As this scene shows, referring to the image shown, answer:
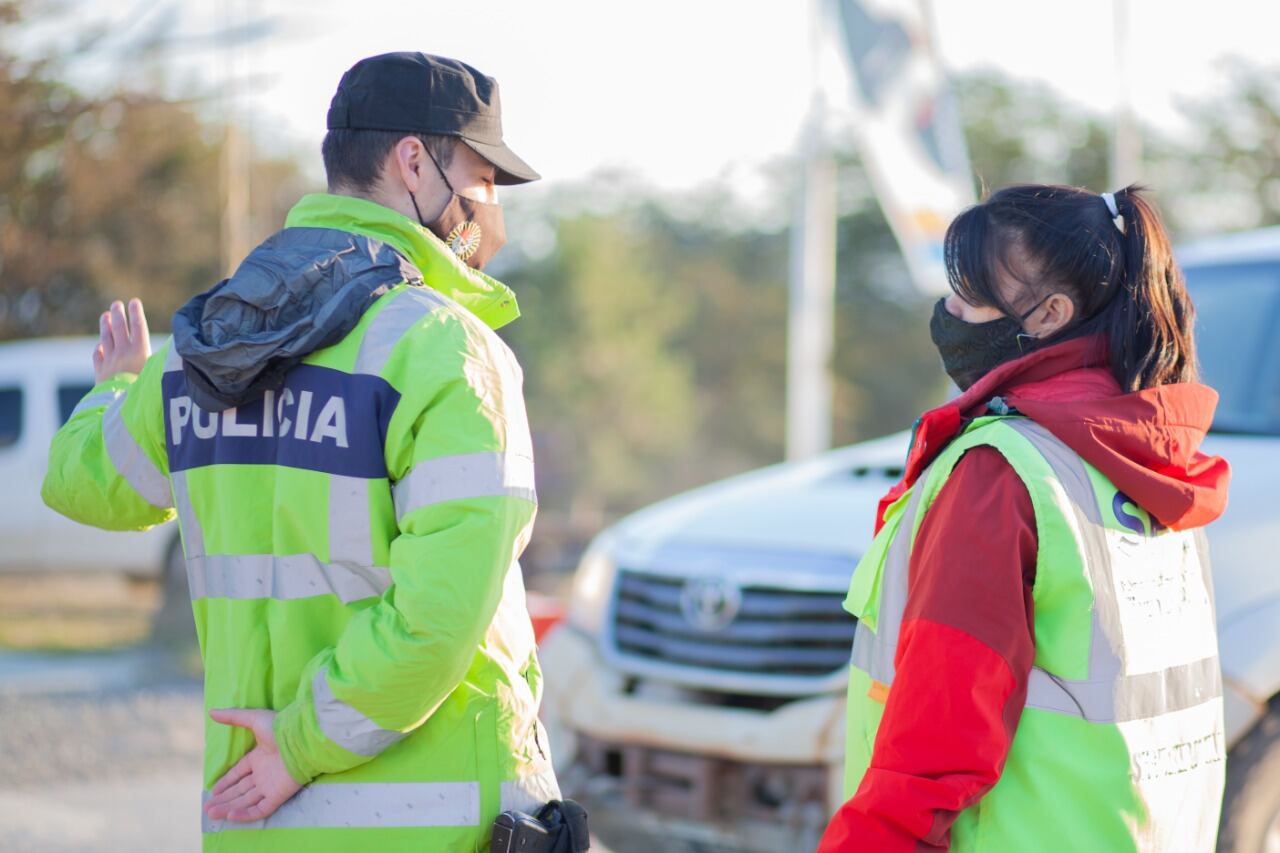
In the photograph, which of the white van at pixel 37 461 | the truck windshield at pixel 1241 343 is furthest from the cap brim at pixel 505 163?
the white van at pixel 37 461

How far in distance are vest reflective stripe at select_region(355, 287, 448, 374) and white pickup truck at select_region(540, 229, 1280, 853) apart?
2256 millimetres

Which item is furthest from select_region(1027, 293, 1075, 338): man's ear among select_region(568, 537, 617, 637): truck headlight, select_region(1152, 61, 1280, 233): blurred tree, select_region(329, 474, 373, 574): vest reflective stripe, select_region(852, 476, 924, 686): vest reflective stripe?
select_region(1152, 61, 1280, 233): blurred tree

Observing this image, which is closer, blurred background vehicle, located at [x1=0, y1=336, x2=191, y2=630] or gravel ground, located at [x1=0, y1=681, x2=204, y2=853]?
gravel ground, located at [x1=0, y1=681, x2=204, y2=853]

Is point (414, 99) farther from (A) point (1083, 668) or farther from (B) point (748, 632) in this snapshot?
(B) point (748, 632)

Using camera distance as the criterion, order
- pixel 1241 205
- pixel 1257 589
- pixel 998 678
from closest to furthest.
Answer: pixel 998 678 → pixel 1257 589 → pixel 1241 205

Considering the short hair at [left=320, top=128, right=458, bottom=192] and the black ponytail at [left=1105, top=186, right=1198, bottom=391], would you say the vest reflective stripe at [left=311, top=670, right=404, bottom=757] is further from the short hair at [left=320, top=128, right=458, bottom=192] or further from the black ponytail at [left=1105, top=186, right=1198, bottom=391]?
the black ponytail at [left=1105, top=186, right=1198, bottom=391]

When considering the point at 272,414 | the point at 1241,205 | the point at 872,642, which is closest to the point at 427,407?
the point at 272,414

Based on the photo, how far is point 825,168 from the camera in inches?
665

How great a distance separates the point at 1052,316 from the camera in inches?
83.3

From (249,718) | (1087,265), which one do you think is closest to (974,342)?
(1087,265)

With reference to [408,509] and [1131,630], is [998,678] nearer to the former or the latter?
[1131,630]

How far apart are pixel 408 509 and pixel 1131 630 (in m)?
1.05

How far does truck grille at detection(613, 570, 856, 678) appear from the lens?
414cm

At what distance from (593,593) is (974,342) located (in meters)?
2.64
